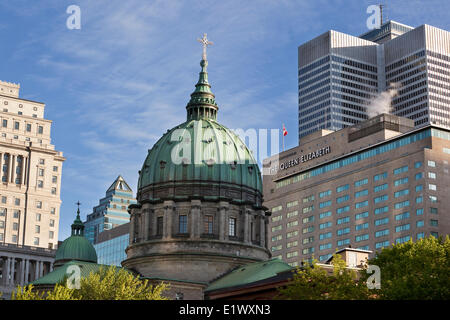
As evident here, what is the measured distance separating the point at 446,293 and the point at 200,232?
5938 centimetres

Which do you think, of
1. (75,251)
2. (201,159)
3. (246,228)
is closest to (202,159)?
(201,159)

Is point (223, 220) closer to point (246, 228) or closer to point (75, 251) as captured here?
point (246, 228)

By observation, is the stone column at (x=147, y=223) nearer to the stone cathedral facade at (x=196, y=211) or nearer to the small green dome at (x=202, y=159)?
the stone cathedral facade at (x=196, y=211)

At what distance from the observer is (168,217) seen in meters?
128

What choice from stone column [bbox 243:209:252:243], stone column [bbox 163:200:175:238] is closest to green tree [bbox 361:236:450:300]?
stone column [bbox 243:209:252:243]

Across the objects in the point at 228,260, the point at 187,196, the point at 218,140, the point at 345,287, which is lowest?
the point at 345,287

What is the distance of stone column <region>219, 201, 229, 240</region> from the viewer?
127 meters

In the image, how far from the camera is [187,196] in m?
130

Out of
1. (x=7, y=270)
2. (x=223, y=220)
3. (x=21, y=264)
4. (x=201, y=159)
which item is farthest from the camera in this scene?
(x=21, y=264)

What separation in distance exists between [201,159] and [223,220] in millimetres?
10755

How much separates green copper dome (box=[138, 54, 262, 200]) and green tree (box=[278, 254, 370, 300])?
53.1m
